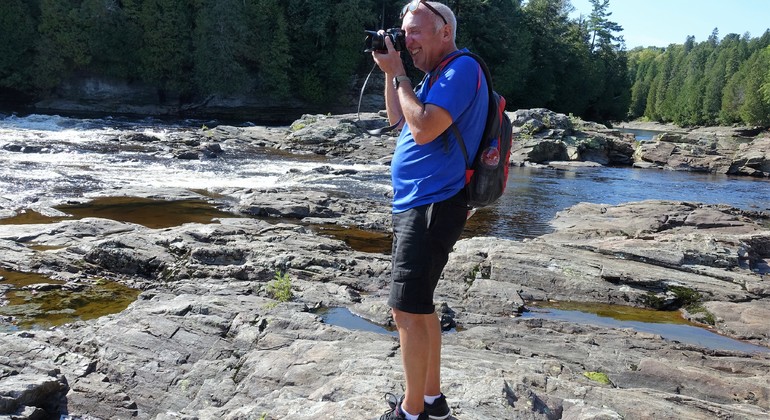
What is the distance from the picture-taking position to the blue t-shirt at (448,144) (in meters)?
3.25

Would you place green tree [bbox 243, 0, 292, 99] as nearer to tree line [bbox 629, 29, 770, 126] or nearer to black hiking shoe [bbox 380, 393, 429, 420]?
black hiking shoe [bbox 380, 393, 429, 420]

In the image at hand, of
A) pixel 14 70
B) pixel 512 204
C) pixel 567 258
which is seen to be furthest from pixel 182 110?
pixel 567 258

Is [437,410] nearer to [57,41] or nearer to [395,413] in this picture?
[395,413]

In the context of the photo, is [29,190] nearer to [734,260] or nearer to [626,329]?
[626,329]

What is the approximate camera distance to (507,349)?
5.91 meters

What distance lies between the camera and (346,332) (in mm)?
5723

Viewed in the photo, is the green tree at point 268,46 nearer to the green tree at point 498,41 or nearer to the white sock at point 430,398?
the green tree at point 498,41

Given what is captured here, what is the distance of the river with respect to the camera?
50.9ft

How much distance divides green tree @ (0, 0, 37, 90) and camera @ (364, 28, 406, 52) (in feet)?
151

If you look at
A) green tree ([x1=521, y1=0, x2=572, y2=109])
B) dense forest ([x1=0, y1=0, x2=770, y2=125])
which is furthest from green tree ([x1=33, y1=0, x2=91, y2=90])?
green tree ([x1=521, y1=0, x2=572, y2=109])

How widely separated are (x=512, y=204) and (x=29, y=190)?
12.6 metres

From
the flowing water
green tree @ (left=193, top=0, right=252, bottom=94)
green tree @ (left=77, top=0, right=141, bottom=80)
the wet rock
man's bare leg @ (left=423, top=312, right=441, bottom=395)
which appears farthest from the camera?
green tree @ (left=193, top=0, right=252, bottom=94)

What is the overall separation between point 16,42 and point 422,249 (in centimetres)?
4774

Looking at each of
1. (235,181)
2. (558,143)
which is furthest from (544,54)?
(235,181)
